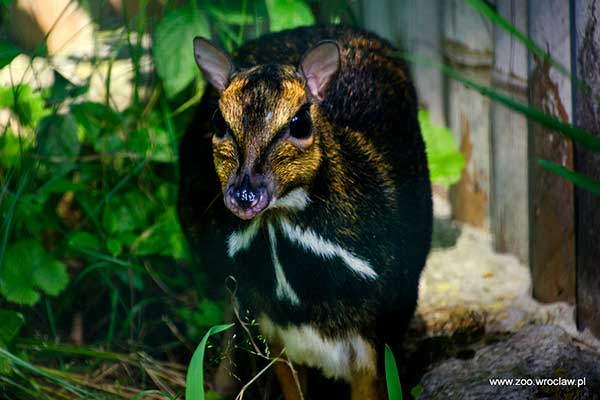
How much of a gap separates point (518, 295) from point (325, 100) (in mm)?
1771

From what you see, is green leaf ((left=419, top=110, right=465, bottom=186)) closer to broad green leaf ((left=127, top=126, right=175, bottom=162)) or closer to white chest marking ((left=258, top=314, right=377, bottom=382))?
broad green leaf ((left=127, top=126, right=175, bottom=162))

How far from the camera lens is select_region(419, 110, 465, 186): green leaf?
539 cm

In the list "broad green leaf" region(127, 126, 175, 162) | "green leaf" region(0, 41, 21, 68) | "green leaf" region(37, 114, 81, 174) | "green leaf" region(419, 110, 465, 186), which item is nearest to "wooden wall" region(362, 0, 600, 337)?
"green leaf" region(419, 110, 465, 186)

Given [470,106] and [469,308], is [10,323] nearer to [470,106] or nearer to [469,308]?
[469,308]

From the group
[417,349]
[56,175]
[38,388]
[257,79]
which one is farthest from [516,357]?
[56,175]

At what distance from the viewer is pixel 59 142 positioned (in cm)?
500

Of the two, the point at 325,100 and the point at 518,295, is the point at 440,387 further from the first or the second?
the point at 325,100

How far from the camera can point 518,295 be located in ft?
16.1

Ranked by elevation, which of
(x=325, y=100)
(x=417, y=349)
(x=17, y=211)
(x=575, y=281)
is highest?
(x=325, y=100)

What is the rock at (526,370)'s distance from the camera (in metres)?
3.80

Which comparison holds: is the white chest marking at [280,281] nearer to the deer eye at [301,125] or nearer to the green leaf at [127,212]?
the deer eye at [301,125]

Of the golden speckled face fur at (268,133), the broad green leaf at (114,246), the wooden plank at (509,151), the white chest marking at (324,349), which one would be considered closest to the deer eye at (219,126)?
the golden speckled face fur at (268,133)

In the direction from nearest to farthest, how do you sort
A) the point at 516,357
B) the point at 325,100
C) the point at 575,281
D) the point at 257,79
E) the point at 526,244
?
the point at 257,79
the point at 325,100
the point at 516,357
the point at 575,281
the point at 526,244

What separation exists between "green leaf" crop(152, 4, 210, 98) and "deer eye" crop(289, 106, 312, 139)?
169 cm
